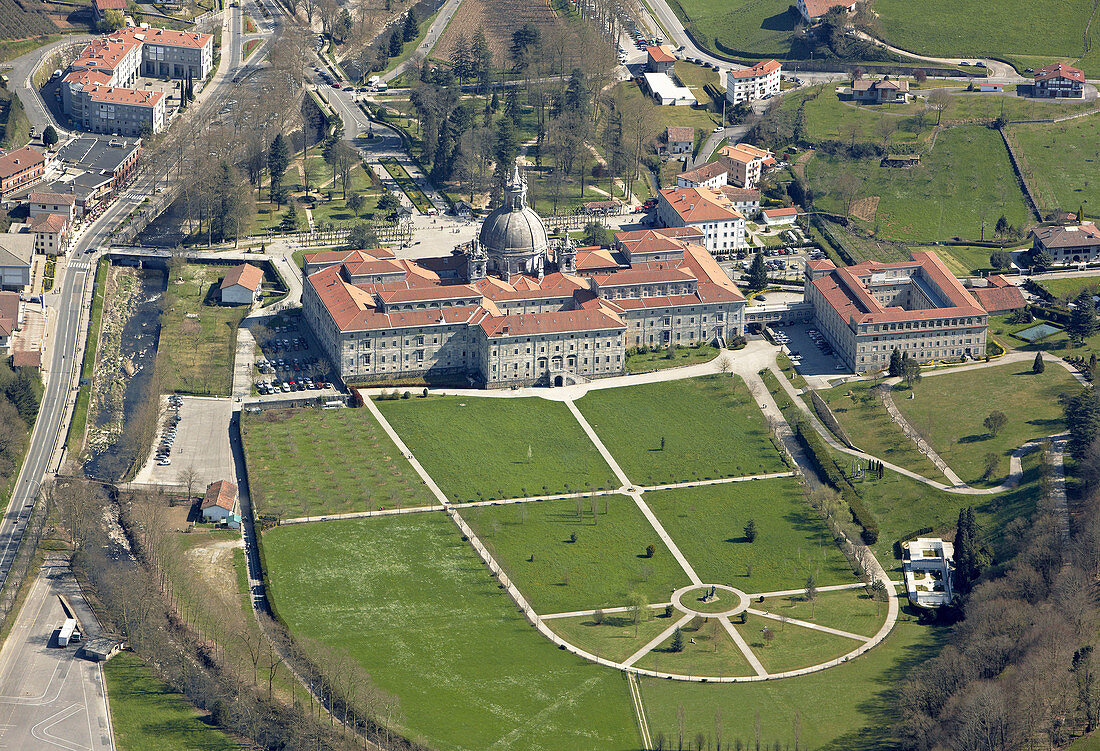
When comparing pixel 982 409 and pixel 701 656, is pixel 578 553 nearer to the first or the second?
pixel 701 656

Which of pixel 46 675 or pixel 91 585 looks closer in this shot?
pixel 46 675

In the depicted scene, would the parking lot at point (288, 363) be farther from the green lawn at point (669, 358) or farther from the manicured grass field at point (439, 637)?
the green lawn at point (669, 358)

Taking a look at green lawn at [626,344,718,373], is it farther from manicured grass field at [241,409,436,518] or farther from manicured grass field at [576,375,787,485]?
manicured grass field at [241,409,436,518]

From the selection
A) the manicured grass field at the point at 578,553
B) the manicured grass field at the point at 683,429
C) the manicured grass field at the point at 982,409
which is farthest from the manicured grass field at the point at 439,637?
the manicured grass field at the point at 982,409

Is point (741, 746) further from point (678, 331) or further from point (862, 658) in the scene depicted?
point (678, 331)

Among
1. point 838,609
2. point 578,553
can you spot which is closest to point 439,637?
point 578,553

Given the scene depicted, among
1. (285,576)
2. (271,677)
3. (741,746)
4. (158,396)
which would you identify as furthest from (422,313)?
(741,746)

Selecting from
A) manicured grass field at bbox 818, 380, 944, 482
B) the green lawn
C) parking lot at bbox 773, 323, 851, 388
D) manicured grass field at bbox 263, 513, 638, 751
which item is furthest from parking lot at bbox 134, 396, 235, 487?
manicured grass field at bbox 818, 380, 944, 482
